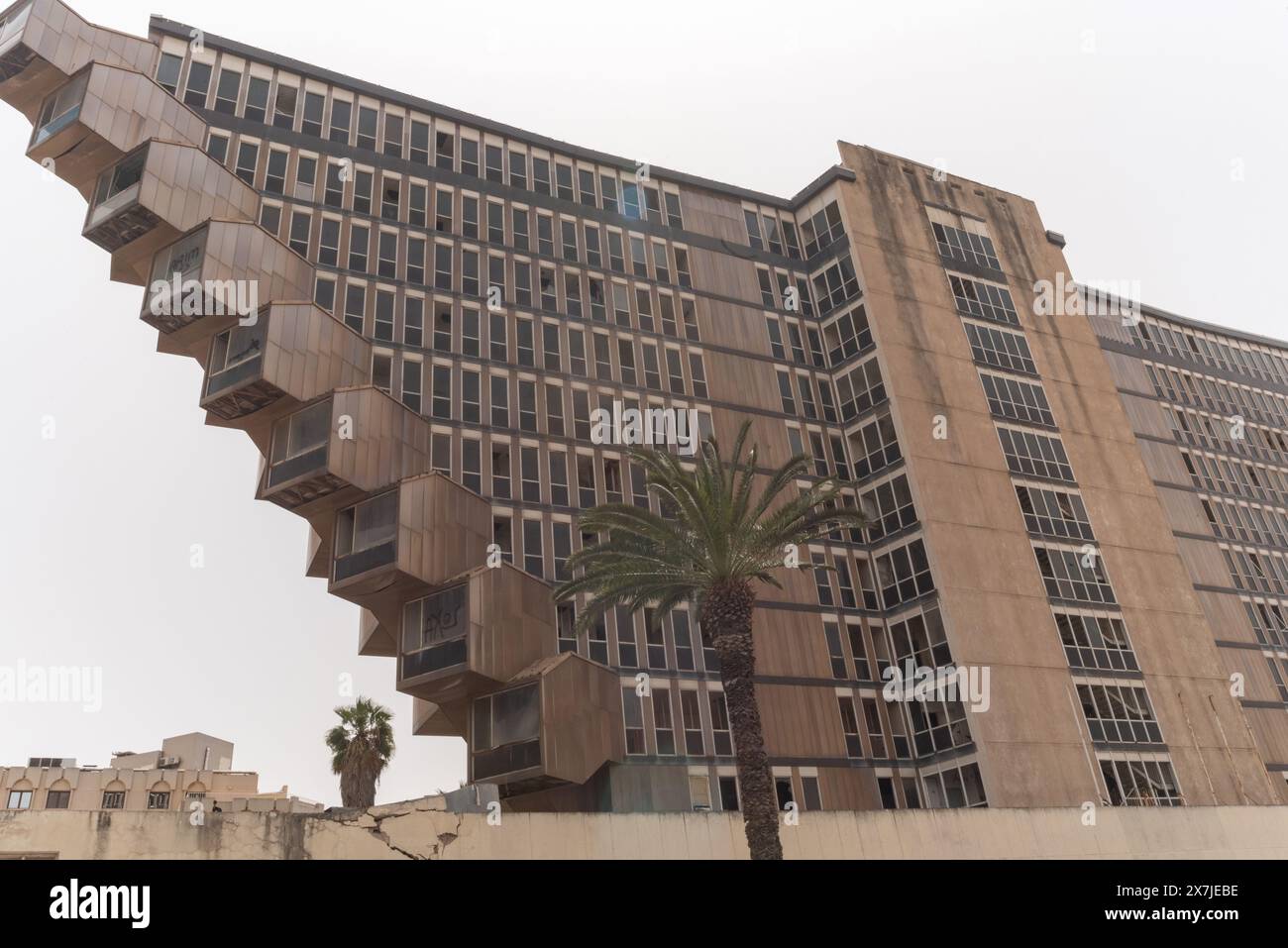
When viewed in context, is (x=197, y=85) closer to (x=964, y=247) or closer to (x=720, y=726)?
(x=720, y=726)

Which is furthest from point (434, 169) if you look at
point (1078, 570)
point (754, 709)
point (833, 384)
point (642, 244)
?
point (1078, 570)

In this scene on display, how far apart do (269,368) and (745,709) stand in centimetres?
2152

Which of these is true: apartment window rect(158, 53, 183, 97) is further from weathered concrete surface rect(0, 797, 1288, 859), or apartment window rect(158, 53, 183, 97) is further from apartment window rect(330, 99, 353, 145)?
weathered concrete surface rect(0, 797, 1288, 859)

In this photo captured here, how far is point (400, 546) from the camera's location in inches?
1479

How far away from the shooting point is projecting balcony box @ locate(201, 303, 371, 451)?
127 feet

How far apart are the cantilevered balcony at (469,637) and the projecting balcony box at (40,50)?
82.7 feet

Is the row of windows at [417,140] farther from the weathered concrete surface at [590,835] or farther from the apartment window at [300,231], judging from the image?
the weathered concrete surface at [590,835]

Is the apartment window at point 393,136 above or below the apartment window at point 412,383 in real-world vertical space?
above

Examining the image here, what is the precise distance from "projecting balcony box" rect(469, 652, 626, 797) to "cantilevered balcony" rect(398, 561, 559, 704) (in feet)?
2.79

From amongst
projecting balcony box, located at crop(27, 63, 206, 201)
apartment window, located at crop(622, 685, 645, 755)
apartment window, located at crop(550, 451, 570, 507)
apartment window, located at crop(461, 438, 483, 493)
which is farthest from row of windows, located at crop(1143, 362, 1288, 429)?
projecting balcony box, located at crop(27, 63, 206, 201)

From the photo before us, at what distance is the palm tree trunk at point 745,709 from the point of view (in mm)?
29312

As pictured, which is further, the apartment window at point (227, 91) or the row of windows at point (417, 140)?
the row of windows at point (417, 140)

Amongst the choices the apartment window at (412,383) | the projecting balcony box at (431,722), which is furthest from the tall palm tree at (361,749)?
the apartment window at (412,383)
